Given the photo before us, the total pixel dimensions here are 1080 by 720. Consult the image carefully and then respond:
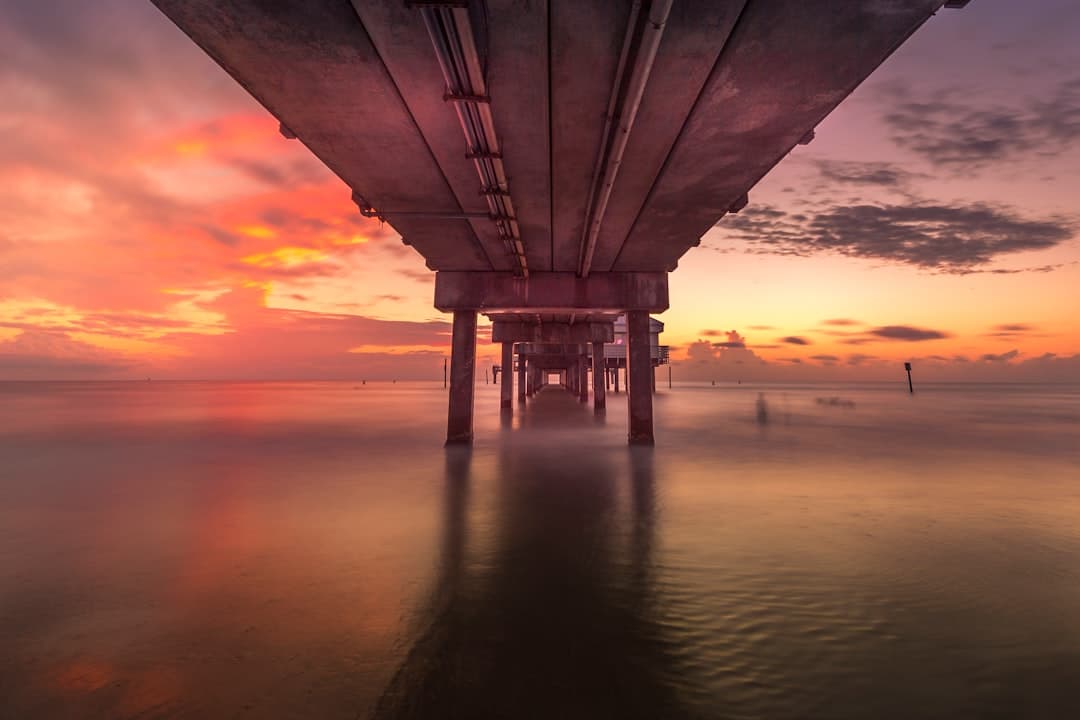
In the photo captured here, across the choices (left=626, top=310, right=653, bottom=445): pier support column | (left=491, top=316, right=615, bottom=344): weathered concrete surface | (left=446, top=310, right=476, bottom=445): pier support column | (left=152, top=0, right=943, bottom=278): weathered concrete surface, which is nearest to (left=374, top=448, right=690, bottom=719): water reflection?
(left=152, top=0, right=943, bottom=278): weathered concrete surface

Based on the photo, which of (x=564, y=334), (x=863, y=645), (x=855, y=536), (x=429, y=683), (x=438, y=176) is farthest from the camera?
(x=564, y=334)

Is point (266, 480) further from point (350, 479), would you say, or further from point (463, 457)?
point (463, 457)

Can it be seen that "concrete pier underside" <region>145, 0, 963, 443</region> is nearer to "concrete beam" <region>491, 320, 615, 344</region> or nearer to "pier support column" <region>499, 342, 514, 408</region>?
"concrete beam" <region>491, 320, 615, 344</region>

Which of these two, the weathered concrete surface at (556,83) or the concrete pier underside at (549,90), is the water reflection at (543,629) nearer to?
the concrete pier underside at (549,90)

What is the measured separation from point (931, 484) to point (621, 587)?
9616 mm

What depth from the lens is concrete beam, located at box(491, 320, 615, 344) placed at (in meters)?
32.7

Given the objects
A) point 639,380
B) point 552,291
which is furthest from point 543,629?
point 552,291

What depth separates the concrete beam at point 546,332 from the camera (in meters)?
32.7

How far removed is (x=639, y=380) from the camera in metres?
17.8

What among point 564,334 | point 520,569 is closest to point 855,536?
point 520,569

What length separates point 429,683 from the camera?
11.6 feet

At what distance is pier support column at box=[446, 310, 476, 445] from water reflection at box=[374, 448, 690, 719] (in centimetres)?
923

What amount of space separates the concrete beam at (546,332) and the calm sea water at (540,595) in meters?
20.8

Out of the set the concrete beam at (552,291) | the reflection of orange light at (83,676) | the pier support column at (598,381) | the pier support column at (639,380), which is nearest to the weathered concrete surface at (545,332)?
the pier support column at (598,381)
